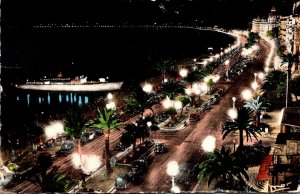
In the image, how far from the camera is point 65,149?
→ 45.8 meters

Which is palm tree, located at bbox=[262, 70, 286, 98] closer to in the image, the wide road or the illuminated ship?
the wide road

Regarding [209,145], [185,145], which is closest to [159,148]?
[185,145]

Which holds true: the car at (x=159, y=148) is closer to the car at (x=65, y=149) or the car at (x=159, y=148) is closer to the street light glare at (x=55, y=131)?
the car at (x=65, y=149)

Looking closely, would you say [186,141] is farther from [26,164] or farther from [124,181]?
[26,164]

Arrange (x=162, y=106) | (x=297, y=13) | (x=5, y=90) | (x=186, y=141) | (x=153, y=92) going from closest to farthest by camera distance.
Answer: (x=186, y=141)
(x=162, y=106)
(x=153, y=92)
(x=297, y=13)
(x=5, y=90)

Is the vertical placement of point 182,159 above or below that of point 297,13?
below

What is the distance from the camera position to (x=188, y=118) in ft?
197

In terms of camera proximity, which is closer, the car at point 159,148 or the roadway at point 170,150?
the roadway at point 170,150

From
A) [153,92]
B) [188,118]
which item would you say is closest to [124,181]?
[188,118]

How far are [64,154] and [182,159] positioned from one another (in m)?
13.5

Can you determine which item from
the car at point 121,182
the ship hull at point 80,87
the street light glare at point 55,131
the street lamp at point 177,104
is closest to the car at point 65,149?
the street light glare at point 55,131

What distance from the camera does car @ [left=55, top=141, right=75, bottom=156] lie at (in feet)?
149

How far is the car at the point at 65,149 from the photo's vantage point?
45.4 metres

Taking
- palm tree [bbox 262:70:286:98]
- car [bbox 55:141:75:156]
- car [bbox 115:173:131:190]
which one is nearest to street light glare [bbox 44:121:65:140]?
car [bbox 55:141:75:156]
